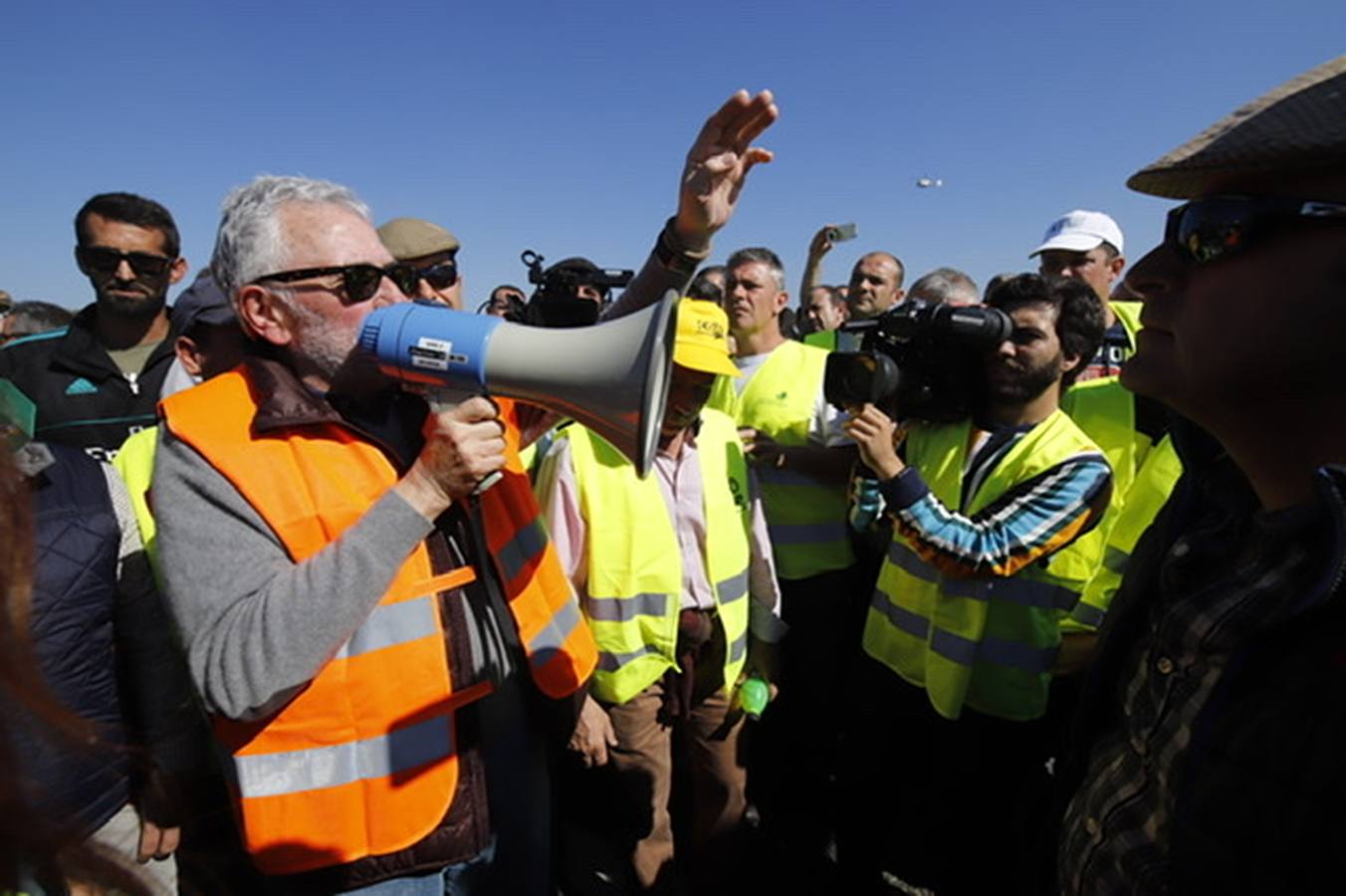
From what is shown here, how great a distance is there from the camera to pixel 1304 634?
37.8 inches

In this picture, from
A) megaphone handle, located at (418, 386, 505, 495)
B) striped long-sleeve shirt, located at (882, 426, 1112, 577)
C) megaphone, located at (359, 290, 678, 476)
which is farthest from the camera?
striped long-sleeve shirt, located at (882, 426, 1112, 577)

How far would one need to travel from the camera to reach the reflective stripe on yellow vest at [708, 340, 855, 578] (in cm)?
353

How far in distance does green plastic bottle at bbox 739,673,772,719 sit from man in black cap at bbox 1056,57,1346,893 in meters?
1.50

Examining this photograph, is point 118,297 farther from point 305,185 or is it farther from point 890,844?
point 890,844

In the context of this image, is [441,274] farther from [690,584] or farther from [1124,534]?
[1124,534]

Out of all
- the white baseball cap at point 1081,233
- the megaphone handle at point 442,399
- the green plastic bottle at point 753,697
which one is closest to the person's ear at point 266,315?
the megaphone handle at point 442,399

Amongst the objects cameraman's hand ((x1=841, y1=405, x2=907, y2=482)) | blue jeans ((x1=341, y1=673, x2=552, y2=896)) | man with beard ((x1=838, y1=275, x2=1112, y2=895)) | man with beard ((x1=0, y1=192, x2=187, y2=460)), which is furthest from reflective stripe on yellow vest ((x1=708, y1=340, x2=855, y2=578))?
man with beard ((x1=0, y1=192, x2=187, y2=460))

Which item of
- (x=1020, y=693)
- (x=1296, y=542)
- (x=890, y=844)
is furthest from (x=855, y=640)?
(x=1296, y=542)

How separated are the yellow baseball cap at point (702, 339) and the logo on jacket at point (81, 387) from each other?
2862 millimetres

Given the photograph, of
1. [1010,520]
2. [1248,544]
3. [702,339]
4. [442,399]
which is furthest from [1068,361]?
[442,399]

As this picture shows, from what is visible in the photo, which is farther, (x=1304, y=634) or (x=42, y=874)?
(x=1304, y=634)

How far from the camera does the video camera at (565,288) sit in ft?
12.9

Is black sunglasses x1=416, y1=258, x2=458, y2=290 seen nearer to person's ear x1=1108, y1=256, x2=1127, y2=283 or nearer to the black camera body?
the black camera body

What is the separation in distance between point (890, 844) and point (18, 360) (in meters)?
4.49
